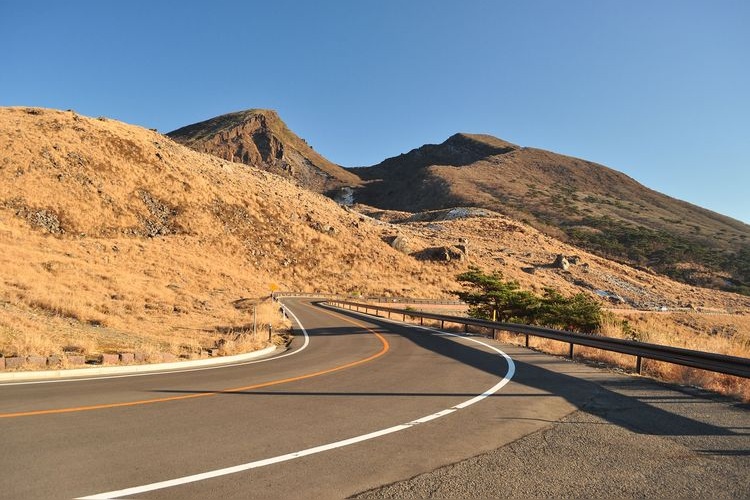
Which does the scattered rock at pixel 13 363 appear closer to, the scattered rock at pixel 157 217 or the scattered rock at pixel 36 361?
the scattered rock at pixel 36 361

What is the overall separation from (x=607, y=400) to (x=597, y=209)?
139575 millimetres

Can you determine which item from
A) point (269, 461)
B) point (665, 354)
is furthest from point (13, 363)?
point (665, 354)

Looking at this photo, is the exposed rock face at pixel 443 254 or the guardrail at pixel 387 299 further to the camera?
the exposed rock face at pixel 443 254

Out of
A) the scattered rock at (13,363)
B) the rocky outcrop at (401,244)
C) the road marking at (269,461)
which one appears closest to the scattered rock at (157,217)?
the rocky outcrop at (401,244)

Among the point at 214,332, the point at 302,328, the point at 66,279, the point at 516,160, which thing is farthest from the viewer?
the point at 516,160

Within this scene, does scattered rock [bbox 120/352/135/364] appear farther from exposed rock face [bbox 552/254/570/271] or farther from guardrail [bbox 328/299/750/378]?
exposed rock face [bbox 552/254/570/271]

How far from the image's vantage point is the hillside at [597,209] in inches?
3848

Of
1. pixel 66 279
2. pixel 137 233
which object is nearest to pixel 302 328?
pixel 66 279

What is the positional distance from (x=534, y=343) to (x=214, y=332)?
1355 cm

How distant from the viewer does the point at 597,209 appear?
133125 millimetres

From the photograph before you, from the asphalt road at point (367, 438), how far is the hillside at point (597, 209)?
309ft

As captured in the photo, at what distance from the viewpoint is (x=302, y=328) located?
79.4 ft

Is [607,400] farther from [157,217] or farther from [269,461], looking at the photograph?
[157,217]

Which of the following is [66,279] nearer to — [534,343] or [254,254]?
[534,343]
